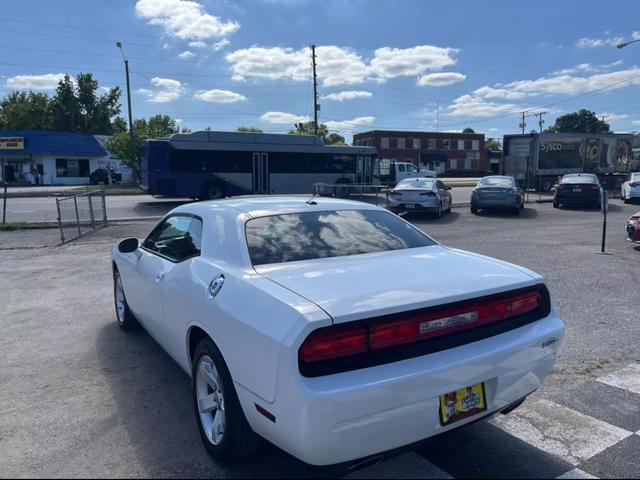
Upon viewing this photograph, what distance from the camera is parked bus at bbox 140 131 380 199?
74.3ft

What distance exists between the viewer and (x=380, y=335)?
2516mm

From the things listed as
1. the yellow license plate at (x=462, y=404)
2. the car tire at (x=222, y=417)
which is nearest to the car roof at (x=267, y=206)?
the car tire at (x=222, y=417)

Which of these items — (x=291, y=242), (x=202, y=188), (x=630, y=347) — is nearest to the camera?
(x=291, y=242)

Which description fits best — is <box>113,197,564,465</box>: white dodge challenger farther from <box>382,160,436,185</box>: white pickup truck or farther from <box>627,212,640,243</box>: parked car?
<box>382,160,436,185</box>: white pickup truck

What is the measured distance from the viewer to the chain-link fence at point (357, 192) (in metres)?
21.3

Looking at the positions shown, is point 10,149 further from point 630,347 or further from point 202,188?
point 630,347

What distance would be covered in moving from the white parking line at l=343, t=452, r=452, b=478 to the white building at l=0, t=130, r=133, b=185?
168 ft

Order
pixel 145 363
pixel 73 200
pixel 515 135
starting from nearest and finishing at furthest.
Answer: pixel 145 363
pixel 73 200
pixel 515 135

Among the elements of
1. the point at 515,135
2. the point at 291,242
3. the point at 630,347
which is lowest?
the point at 630,347

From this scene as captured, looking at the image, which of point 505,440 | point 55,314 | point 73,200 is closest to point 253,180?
point 73,200

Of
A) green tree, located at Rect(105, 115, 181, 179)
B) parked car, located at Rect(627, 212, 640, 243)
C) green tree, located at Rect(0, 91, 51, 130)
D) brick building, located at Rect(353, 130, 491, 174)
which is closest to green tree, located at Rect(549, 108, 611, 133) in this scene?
brick building, located at Rect(353, 130, 491, 174)

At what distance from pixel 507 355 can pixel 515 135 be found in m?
30.0

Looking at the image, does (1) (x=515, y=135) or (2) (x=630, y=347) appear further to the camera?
(1) (x=515, y=135)

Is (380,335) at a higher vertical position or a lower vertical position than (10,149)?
lower
